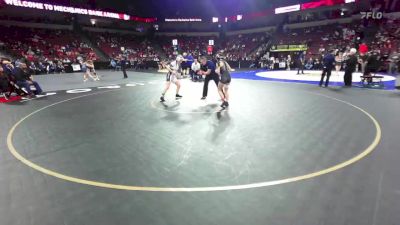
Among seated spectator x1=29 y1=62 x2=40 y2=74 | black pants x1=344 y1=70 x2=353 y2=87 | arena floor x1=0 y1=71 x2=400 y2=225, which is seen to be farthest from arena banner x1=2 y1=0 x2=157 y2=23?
black pants x1=344 y1=70 x2=353 y2=87

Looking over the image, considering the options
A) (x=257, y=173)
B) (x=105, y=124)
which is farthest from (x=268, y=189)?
(x=105, y=124)

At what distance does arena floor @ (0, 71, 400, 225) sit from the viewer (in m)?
3.46

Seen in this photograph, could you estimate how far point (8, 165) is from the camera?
16.8 feet

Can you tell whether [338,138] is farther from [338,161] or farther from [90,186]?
[90,186]

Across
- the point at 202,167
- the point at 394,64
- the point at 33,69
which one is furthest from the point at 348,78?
the point at 33,69

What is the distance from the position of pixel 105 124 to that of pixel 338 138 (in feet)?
20.1

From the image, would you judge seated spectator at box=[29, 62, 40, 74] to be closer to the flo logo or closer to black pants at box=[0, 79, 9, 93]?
black pants at box=[0, 79, 9, 93]

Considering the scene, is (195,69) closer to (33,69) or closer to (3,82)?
(3,82)

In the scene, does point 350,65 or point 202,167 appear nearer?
point 202,167

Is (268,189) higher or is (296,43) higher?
(296,43)

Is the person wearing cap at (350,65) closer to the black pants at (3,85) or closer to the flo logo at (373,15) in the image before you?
the black pants at (3,85)

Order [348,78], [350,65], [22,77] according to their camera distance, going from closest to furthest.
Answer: [22,77] < [350,65] < [348,78]

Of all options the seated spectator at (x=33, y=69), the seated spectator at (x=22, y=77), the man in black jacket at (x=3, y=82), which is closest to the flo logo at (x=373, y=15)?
the seated spectator at (x=22, y=77)

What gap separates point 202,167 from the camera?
484cm
